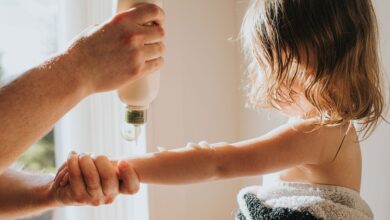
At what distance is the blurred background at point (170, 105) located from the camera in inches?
40.9

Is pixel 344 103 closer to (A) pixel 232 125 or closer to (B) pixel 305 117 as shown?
(B) pixel 305 117

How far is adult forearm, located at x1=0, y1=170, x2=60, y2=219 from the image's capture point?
698 millimetres

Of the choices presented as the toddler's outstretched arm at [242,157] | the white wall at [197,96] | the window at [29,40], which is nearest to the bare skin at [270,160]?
the toddler's outstretched arm at [242,157]

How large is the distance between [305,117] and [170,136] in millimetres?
375

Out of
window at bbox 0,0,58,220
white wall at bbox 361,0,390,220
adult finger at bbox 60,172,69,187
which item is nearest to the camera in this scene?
adult finger at bbox 60,172,69,187

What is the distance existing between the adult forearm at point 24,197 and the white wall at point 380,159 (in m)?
0.64

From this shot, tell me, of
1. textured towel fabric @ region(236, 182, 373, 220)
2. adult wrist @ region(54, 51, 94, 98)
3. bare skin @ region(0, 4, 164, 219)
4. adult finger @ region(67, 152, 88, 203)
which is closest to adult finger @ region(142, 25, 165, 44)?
bare skin @ region(0, 4, 164, 219)

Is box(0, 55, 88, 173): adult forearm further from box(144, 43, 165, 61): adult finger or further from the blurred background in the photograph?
the blurred background

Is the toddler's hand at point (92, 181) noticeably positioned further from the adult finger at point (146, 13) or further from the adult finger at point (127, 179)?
the adult finger at point (146, 13)

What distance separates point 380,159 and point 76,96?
0.65 m

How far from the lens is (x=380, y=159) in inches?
36.2

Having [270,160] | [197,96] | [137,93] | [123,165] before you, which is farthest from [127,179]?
[197,96]

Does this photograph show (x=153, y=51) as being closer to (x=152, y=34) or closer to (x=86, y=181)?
(x=152, y=34)

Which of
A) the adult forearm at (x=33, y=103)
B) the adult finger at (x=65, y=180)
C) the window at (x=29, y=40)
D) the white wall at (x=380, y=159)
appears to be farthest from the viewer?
the window at (x=29, y=40)
